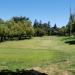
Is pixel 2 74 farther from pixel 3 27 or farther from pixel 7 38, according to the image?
pixel 7 38

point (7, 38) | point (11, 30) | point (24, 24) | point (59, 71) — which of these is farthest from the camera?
point (24, 24)

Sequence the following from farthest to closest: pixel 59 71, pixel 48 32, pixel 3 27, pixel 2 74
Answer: pixel 48 32 < pixel 3 27 < pixel 59 71 < pixel 2 74

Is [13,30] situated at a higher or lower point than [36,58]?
higher

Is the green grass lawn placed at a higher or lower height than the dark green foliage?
lower

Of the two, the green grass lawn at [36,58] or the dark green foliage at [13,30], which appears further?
the dark green foliage at [13,30]

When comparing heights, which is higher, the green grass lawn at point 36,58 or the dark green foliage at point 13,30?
the dark green foliage at point 13,30

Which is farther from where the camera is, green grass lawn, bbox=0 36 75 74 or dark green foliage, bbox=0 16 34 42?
dark green foliage, bbox=0 16 34 42

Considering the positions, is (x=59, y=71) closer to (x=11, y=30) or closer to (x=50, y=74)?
(x=50, y=74)

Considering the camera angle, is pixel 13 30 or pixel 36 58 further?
pixel 13 30

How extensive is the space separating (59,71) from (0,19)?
95.9 metres

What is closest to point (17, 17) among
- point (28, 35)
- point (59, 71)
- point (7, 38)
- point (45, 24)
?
point (28, 35)

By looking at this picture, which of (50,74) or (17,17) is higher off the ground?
(17,17)

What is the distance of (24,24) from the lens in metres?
128

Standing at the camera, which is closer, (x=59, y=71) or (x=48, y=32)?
(x=59, y=71)
